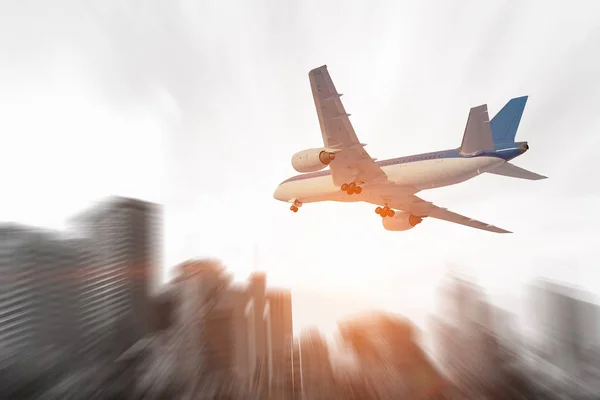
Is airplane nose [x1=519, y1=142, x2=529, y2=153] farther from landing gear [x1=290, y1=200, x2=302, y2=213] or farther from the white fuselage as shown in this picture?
landing gear [x1=290, y1=200, x2=302, y2=213]

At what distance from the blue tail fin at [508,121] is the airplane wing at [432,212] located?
1186 centimetres

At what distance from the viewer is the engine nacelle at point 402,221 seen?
1951 inches

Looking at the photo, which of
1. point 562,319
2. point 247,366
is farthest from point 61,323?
point 562,319

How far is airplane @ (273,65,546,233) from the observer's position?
33.0 m

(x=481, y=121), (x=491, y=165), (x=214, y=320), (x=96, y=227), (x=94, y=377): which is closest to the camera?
(x=481, y=121)

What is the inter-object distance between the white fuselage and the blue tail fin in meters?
2.32

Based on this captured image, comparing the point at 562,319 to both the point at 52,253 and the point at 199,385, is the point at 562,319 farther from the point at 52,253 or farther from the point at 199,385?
the point at 52,253

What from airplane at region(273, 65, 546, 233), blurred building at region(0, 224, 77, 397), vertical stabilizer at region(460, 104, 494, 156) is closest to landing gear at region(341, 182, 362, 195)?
airplane at region(273, 65, 546, 233)

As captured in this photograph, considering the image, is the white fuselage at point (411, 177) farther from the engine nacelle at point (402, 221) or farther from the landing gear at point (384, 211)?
the engine nacelle at point (402, 221)

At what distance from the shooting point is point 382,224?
5116 centimetres

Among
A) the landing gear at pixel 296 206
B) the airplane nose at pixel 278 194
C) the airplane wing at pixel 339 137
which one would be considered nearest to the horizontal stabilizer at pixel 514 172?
the airplane wing at pixel 339 137

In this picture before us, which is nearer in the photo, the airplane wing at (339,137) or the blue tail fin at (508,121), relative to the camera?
the airplane wing at (339,137)

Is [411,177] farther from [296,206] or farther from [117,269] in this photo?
[117,269]

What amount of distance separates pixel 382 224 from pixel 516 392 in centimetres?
12689
